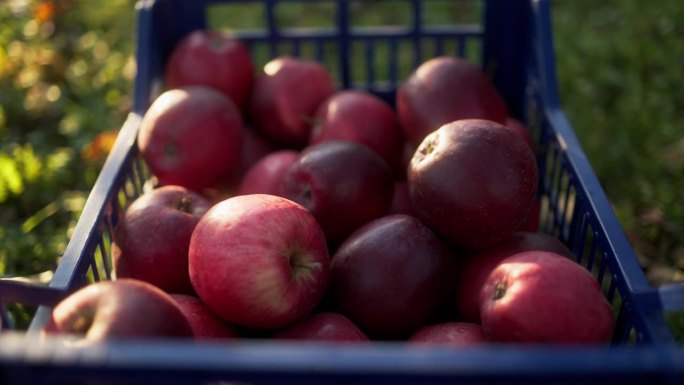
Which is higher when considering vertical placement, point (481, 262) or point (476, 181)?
point (476, 181)

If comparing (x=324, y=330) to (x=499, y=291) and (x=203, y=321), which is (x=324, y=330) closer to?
(x=203, y=321)

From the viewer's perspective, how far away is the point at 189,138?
6.47ft

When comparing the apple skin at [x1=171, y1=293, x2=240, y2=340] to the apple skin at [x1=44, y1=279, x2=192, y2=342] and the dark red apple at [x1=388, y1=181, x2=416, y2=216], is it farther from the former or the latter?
the dark red apple at [x1=388, y1=181, x2=416, y2=216]

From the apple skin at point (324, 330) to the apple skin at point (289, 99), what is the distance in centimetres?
86

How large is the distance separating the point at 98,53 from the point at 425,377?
3.26 meters

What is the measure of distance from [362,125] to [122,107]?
1652 millimetres

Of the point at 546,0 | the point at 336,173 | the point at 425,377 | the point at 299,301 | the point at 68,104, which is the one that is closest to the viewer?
the point at 425,377

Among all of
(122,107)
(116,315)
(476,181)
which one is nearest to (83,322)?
(116,315)

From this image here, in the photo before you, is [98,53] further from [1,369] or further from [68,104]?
[1,369]

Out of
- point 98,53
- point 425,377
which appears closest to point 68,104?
point 98,53

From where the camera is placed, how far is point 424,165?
5.26ft

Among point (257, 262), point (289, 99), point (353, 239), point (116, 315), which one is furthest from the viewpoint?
point (289, 99)

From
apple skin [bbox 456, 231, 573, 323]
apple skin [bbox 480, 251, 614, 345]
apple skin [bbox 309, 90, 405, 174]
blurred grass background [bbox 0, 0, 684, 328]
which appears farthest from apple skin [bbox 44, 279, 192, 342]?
blurred grass background [bbox 0, 0, 684, 328]

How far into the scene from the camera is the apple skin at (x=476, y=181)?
1542 millimetres
